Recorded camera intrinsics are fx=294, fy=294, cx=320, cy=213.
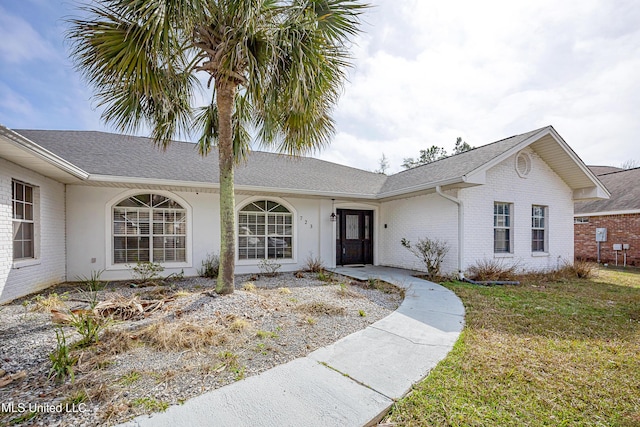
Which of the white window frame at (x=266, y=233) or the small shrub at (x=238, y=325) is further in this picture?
the white window frame at (x=266, y=233)

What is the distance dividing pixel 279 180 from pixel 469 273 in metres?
6.67

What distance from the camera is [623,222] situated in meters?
13.3

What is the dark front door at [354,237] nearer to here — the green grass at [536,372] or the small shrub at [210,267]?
the small shrub at [210,267]

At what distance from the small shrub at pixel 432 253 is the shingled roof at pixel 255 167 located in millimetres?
1734

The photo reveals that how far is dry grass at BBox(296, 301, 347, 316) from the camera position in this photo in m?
5.15

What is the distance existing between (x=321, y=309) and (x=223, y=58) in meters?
4.60

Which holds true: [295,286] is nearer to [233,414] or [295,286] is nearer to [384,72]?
[233,414]

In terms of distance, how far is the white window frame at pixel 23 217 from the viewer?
6.12 meters

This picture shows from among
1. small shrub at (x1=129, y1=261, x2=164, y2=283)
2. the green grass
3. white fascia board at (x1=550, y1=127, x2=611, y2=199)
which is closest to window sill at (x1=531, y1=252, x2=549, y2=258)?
white fascia board at (x1=550, y1=127, x2=611, y2=199)

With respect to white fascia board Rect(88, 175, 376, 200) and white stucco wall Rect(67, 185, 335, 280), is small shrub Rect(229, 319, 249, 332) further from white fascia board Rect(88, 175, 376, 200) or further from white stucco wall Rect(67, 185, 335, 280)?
white stucco wall Rect(67, 185, 335, 280)

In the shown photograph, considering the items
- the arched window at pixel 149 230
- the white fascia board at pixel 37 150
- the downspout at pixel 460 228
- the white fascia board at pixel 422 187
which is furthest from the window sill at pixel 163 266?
the downspout at pixel 460 228

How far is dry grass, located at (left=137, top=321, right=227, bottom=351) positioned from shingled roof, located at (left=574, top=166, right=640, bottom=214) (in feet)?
56.7

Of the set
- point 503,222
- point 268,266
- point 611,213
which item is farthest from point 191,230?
point 611,213

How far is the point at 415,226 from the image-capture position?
407 inches
